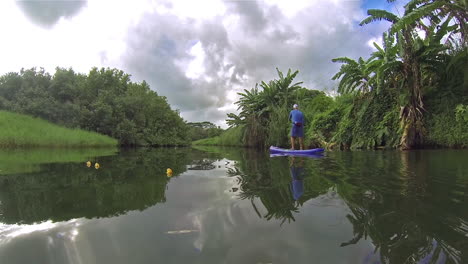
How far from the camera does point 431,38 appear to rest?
1148cm

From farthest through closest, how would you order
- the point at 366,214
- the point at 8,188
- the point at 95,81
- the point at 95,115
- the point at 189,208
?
1. the point at 95,81
2. the point at 95,115
3. the point at 8,188
4. the point at 189,208
5. the point at 366,214

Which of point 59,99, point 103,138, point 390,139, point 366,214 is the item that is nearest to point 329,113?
point 390,139

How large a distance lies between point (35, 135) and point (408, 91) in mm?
23874

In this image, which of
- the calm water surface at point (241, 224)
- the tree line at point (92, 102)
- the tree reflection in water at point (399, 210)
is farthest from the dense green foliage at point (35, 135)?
the tree reflection in water at point (399, 210)

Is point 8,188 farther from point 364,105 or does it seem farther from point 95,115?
point 95,115

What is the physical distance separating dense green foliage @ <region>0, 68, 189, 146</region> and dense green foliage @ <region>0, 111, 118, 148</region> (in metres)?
2.64

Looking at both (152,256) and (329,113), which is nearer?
(152,256)

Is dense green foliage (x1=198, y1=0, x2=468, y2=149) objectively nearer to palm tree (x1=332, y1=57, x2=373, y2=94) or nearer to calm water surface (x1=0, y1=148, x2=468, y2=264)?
palm tree (x1=332, y1=57, x2=373, y2=94)

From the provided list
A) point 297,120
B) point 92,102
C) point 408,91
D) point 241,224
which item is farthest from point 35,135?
point 408,91

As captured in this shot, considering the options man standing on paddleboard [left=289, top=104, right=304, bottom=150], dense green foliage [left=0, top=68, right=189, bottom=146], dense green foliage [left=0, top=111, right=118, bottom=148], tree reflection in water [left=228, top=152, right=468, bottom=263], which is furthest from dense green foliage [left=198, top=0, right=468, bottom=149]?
dense green foliage [left=0, top=68, right=189, bottom=146]

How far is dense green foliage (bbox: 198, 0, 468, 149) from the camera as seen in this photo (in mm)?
10891

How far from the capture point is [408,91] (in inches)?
476

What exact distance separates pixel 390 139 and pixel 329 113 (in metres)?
4.33

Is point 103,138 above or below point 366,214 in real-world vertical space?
above
